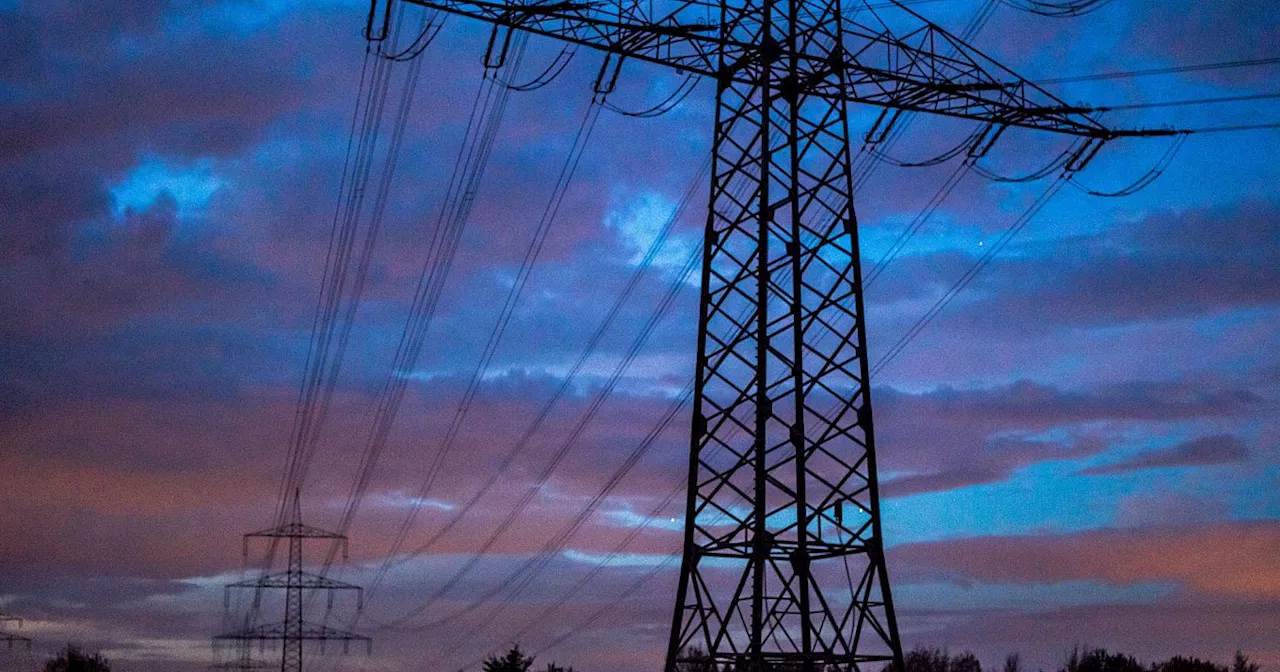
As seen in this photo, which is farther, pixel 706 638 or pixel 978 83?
pixel 978 83

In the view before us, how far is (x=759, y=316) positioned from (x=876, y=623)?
297 inches

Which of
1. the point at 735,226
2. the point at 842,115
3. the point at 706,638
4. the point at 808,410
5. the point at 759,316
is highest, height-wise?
the point at 842,115

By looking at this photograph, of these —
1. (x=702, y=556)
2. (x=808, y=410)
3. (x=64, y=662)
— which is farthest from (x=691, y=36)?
(x=64, y=662)

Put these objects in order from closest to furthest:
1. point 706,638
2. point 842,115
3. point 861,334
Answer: point 706,638 < point 861,334 < point 842,115

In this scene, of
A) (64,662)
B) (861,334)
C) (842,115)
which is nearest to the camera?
(861,334)

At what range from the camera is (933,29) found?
36.7 m

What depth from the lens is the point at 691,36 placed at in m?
34.9

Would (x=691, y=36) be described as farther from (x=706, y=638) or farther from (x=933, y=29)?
(x=706, y=638)

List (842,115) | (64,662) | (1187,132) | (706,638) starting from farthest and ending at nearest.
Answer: (64,662) < (1187,132) < (842,115) < (706,638)

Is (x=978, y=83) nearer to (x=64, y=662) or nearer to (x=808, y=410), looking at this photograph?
(x=808, y=410)

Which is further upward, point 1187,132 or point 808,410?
point 1187,132

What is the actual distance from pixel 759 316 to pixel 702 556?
19.1 feet

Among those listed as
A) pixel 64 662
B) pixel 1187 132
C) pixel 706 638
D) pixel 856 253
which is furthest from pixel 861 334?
pixel 64 662

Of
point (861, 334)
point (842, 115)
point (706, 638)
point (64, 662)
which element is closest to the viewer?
point (706, 638)
